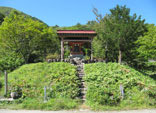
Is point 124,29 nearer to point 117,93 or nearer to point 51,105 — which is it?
point 117,93

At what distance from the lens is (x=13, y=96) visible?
6.61m

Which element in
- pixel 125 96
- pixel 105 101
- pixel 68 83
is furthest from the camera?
pixel 68 83

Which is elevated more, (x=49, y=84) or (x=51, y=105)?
(x=49, y=84)

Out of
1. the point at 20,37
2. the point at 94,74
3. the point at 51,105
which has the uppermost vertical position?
the point at 20,37

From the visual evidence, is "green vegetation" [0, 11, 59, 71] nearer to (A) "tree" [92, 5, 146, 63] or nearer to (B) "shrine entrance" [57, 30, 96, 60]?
(B) "shrine entrance" [57, 30, 96, 60]

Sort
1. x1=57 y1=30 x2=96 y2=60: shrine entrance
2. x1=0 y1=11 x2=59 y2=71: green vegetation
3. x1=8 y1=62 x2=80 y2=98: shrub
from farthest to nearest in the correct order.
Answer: x1=0 y1=11 x2=59 y2=71: green vegetation
x1=57 y1=30 x2=96 y2=60: shrine entrance
x1=8 y1=62 x2=80 y2=98: shrub

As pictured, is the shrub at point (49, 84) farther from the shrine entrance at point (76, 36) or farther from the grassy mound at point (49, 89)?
the shrine entrance at point (76, 36)

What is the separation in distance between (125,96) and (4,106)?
6913 mm

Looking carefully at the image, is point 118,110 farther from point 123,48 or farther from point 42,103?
point 123,48

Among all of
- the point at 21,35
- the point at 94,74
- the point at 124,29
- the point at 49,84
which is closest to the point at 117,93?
the point at 94,74

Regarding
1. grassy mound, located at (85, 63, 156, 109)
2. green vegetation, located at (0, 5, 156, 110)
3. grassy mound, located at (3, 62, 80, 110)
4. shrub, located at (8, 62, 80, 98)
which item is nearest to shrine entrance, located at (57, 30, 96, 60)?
green vegetation, located at (0, 5, 156, 110)

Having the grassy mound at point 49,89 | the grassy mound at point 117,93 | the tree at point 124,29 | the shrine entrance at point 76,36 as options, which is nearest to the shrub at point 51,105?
the grassy mound at point 49,89

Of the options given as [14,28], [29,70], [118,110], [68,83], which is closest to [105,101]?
[118,110]

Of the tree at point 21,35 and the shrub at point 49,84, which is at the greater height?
the tree at point 21,35
